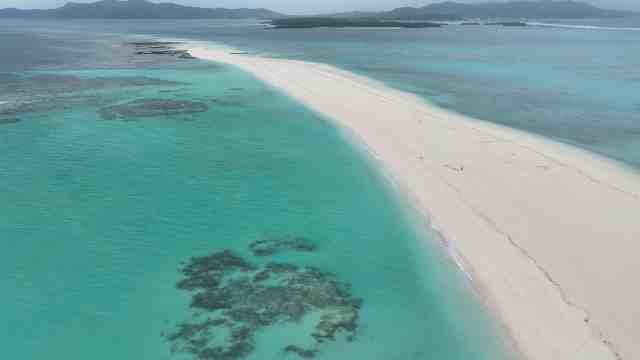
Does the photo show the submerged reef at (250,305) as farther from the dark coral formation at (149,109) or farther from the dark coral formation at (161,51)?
the dark coral formation at (161,51)

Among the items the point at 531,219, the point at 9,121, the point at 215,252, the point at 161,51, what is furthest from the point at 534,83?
the point at 161,51

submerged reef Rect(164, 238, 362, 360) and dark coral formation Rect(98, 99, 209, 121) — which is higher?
dark coral formation Rect(98, 99, 209, 121)

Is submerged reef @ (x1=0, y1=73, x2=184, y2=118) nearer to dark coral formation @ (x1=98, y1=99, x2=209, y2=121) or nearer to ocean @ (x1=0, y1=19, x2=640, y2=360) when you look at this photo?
ocean @ (x1=0, y1=19, x2=640, y2=360)

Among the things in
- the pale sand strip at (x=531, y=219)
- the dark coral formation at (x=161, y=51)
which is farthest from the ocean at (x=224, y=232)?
the dark coral formation at (x=161, y=51)

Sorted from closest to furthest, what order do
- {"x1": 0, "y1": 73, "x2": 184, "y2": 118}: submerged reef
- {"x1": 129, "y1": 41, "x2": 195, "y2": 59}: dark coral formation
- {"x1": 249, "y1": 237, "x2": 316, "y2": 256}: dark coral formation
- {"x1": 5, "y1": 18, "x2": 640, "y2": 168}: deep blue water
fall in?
1. {"x1": 249, "y1": 237, "x2": 316, "y2": 256}: dark coral formation
2. {"x1": 5, "y1": 18, "x2": 640, "y2": 168}: deep blue water
3. {"x1": 0, "y1": 73, "x2": 184, "y2": 118}: submerged reef
4. {"x1": 129, "y1": 41, "x2": 195, "y2": 59}: dark coral formation

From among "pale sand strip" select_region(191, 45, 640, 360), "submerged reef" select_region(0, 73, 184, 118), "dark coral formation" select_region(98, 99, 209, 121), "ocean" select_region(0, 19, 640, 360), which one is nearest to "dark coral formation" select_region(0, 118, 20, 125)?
"ocean" select_region(0, 19, 640, 360)

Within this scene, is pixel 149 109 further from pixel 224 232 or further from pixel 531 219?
pixel 531 219
